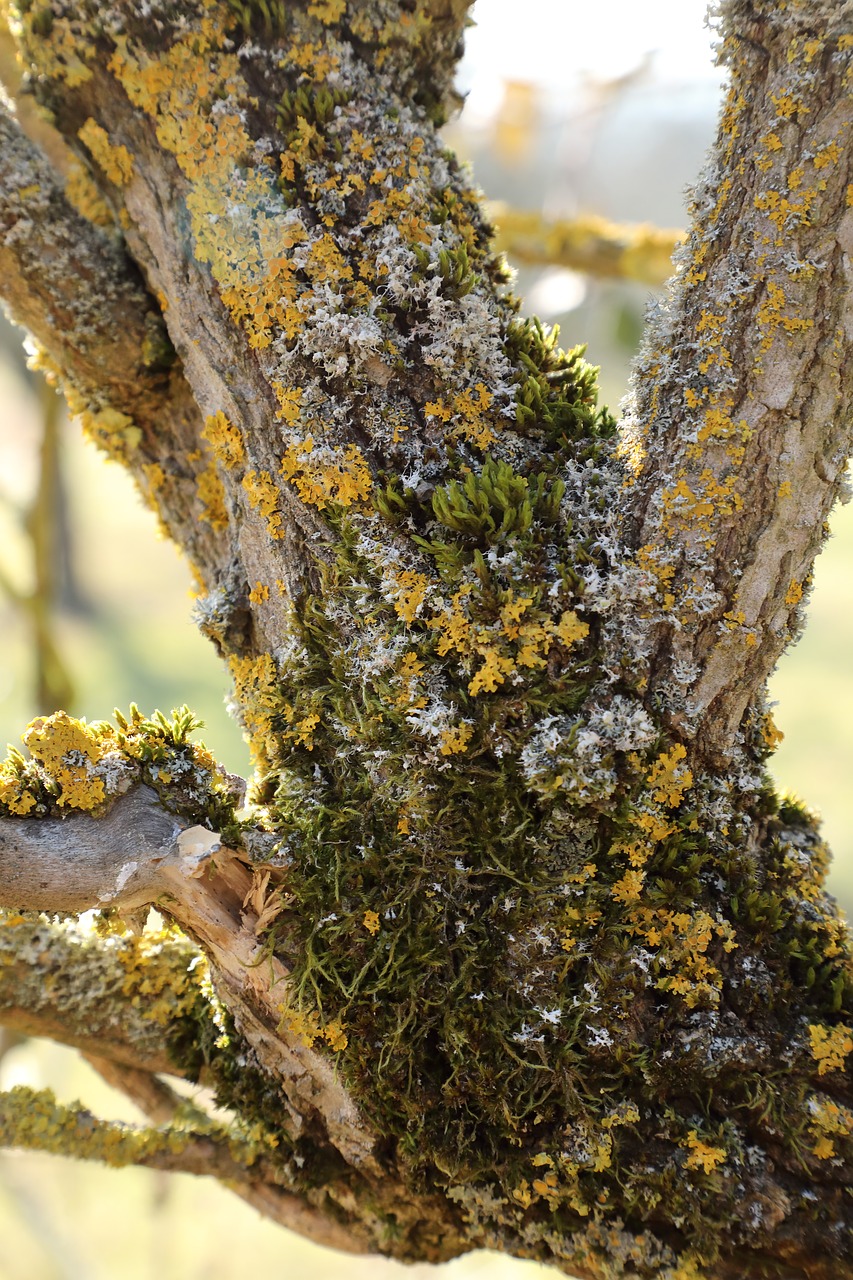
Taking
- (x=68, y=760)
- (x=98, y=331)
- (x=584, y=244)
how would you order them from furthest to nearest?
(x=584, y=244) → (x=98, y=331) → (x=68, y=760)

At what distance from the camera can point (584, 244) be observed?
4.05 metres

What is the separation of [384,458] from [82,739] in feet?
2.41

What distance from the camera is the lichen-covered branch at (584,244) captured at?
398 cm

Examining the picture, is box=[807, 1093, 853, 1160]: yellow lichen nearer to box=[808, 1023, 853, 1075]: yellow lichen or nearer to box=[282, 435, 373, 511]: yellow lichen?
box=[808, 1023, 853, 1075]: yellow lichen

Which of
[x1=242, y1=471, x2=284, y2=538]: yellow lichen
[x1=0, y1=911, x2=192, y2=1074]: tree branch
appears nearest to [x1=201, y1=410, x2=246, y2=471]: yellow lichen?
[x1=242, y1=471, x2=284, y2=538]: yellow lichen

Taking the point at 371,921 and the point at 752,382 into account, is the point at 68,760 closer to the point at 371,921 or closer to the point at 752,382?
the point at 371,921

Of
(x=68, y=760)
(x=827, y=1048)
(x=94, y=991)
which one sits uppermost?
(x=827, y=1048)

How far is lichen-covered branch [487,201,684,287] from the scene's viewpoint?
13.1 feet

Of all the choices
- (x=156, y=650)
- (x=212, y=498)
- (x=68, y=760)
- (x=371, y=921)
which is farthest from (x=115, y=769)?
(x=156, y=650)

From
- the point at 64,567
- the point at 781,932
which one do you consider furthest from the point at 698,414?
the point at 64,567

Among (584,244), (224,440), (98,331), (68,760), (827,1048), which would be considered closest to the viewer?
(68,760)

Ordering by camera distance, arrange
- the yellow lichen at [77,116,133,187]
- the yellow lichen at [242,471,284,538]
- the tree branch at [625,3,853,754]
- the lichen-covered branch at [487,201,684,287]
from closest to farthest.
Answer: the tree branch at [625,3,853,754] < the yellow lichen at [242,471,284,538] < the yellow lichen at [77,116,133,187] < the lichen-covered branch at [487,201,684,287]

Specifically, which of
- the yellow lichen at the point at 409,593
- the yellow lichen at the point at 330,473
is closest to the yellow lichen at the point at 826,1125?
the yellow lichen at the point at 409,593

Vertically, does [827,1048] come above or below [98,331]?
below
